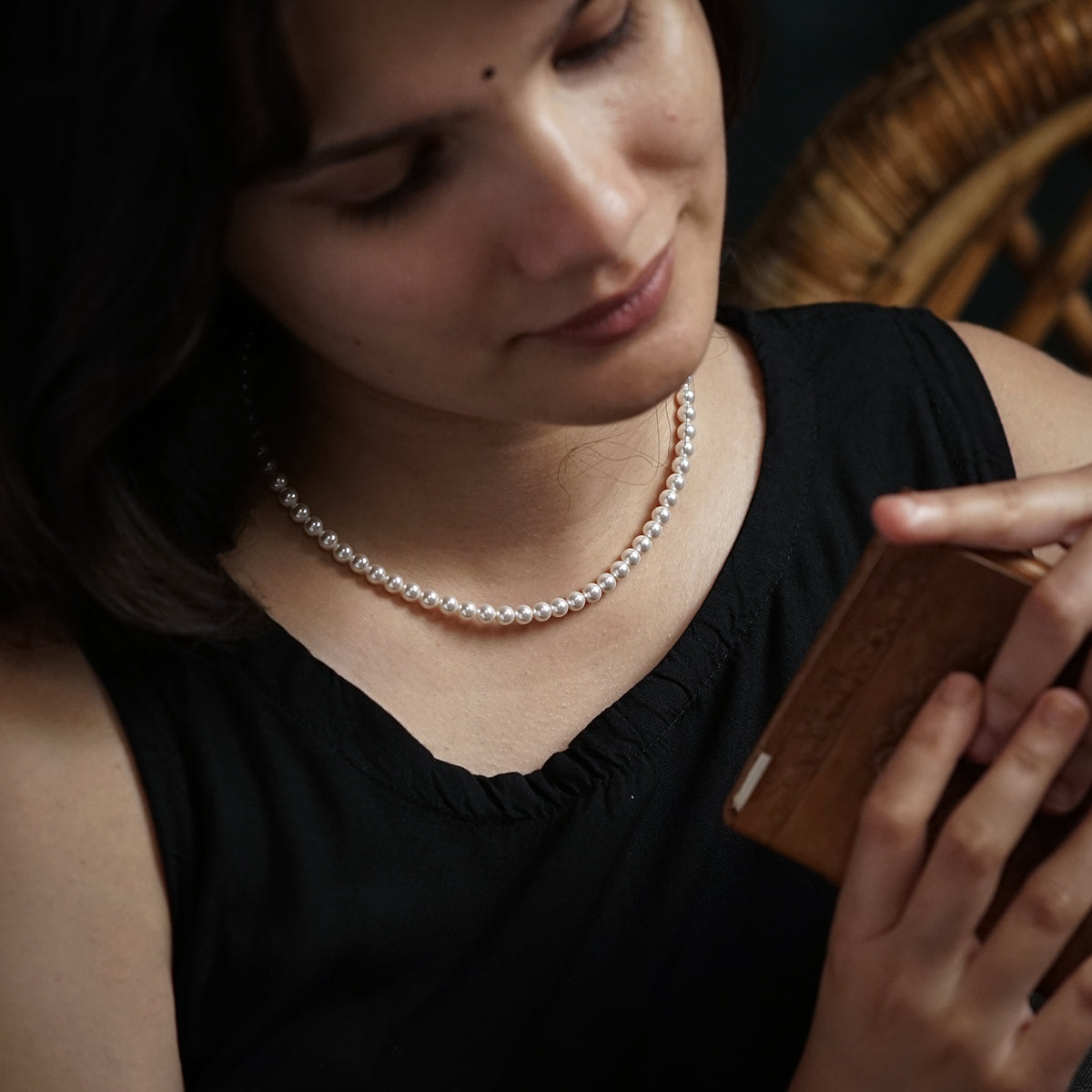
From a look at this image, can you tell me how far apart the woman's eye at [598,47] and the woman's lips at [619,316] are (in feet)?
0.26

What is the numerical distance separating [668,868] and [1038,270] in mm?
626

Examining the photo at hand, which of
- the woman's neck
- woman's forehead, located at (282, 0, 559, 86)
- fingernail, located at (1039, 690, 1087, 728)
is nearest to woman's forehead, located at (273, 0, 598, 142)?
woman's forehead, located at (282, 0, 559, 86)

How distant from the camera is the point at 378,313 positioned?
1.83ft

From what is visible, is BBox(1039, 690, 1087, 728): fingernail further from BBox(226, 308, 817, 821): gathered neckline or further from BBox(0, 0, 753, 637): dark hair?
BBox(0, 0, 753, 637): dark hair

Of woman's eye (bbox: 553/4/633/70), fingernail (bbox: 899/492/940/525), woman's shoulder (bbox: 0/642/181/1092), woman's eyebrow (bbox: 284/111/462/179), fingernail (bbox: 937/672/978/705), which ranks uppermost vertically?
woman's eye (bbox: 553/4/633/70)

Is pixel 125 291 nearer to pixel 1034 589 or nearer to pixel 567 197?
pixel 567 197

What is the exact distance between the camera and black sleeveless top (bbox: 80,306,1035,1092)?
65 centimetres

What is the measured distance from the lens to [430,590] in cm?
70

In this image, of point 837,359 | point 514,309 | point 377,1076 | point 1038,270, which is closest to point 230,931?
point 377,1076

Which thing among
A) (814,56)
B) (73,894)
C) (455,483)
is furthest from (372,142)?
(814,56)

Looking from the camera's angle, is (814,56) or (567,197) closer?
(567,197)

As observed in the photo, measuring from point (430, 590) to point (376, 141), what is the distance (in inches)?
10.0

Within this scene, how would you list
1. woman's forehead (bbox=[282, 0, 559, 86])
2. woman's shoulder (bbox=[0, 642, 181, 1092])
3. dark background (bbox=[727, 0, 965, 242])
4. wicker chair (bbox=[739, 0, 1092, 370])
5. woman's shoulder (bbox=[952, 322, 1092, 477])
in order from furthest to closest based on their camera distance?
dark background (bbox=[727, 0, 965, 242]) → wicker chair (bbox=[739, 0, 1092, 370]) → woman's shoulder (bbox=[952, 322, 1092, 477]) → woman's shoulder (bbox=[0, 642, 181, 1092]) → woman's forehead (bbox=[282, 0, 559, 86])

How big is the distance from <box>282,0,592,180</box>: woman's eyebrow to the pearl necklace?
20 cm
